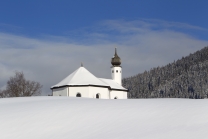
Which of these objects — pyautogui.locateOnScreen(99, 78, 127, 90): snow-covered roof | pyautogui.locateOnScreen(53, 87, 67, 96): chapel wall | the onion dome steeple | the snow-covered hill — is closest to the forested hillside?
the onion dome steeple

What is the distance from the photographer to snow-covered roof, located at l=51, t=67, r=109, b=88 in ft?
166

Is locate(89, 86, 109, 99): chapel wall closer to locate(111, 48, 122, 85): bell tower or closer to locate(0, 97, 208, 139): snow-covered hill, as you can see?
locate(111, 48, 122, 85): bell tower

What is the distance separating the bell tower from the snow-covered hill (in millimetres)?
39031

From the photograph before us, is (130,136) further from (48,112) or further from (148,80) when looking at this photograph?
(148,80)

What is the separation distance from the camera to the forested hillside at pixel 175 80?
147 meters

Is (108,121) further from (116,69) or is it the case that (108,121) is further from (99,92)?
(116,69)

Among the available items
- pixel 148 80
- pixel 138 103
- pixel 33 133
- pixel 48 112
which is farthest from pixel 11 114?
pixel 148 80

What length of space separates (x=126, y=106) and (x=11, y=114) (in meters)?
5.52

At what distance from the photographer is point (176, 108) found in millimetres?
19281

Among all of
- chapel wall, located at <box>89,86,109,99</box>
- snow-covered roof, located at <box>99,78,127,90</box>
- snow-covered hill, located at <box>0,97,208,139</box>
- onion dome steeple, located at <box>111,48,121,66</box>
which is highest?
onion dome steeple, located at <box>111,48,121,66</box>

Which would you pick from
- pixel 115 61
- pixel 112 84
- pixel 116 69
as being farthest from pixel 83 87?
pixel 115 61

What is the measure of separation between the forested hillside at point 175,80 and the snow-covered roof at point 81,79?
88.6 m

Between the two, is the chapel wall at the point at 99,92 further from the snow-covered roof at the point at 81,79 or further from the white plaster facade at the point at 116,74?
the white plaster facade at the point at 116,74

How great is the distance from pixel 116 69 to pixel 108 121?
141 feet
